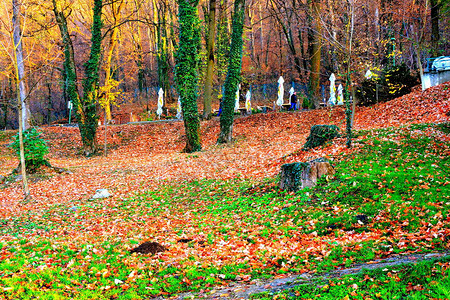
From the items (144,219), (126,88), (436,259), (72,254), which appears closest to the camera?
(436,259)

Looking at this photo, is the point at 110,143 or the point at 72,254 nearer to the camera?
the point at 72,254

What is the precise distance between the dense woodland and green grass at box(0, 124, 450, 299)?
416 centimetres

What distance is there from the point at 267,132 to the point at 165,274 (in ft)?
56.5

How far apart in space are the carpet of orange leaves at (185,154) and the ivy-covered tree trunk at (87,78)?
200 centimetres

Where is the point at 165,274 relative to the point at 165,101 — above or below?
below

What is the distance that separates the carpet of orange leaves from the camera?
1351 cm

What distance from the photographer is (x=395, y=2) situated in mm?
25266

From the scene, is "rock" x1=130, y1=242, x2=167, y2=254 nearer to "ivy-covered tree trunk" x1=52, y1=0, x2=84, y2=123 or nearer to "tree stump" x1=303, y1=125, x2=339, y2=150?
"tree stump" x1=303, y1=125, x2=339, y2=150

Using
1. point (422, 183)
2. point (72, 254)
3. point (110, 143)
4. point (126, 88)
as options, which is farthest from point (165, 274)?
point (126, 88)

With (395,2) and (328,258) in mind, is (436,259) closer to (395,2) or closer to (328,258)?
(328,258)

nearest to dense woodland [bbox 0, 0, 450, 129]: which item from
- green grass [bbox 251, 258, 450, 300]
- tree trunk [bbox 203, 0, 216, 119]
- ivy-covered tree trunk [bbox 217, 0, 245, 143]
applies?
tree trunk [bbox 203, 0, 216, 119]

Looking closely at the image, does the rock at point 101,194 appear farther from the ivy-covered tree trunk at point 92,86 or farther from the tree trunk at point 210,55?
the tree trunk at point 210,55

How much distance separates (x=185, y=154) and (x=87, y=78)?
26.5 feet

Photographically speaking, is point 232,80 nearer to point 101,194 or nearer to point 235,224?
point 101,194
